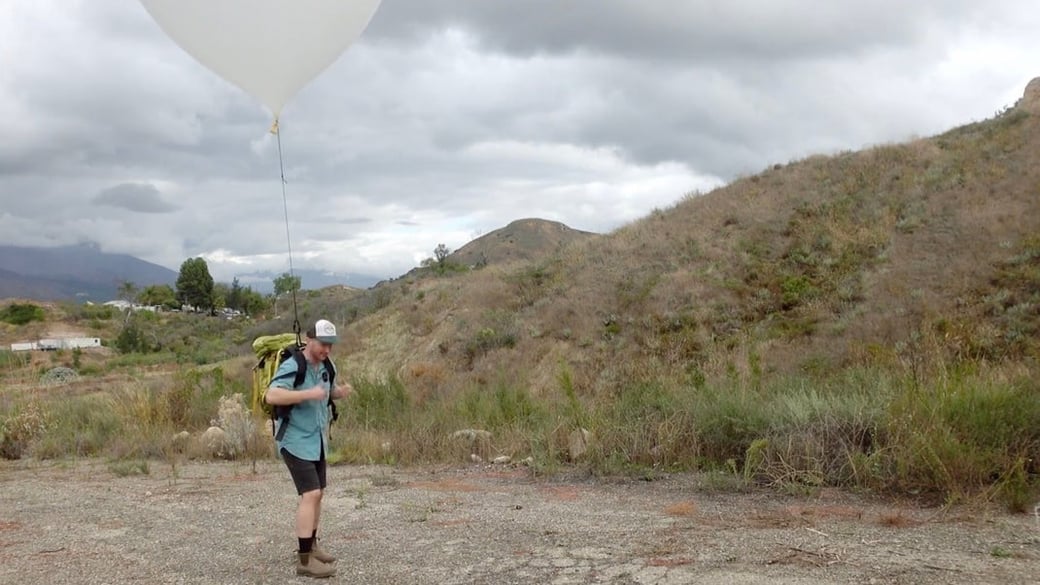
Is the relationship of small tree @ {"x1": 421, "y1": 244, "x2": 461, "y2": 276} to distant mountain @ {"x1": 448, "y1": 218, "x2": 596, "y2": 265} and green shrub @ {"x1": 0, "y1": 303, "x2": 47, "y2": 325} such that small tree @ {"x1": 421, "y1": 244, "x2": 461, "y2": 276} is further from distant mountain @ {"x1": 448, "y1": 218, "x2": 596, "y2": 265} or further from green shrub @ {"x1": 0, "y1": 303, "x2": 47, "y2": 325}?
green shrub @ {"x1": 0, "y1": 303, "x2": 47, "y2": 325}

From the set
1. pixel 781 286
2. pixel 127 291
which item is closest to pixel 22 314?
pixel 127 291

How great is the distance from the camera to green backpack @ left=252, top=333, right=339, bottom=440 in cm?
550

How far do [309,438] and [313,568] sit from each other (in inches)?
35.9

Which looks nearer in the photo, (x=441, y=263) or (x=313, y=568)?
(x=313, y=568)

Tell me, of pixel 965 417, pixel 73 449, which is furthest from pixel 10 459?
pixel 965 417

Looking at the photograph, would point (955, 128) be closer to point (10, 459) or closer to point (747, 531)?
point (747, 531)

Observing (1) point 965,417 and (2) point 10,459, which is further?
(2) point 10,459

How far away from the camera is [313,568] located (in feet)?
18.5

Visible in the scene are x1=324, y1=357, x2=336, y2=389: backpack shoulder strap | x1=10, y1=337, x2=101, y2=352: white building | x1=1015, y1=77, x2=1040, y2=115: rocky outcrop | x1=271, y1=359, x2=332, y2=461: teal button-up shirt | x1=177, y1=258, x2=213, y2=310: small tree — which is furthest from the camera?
x1=177, y1=258, x2=213, y2=310: small tree

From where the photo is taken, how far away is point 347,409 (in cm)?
1371

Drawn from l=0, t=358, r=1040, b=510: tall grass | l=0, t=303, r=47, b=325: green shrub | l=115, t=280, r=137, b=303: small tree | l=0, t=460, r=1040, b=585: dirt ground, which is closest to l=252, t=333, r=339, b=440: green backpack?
l=0, t=460, r=1040, b=585: dirt ground

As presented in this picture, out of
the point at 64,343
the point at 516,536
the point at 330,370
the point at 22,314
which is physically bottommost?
the point at 516,536

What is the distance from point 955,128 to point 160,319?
2208 inches

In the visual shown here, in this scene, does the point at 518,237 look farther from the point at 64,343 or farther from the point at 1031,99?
the point at 1031,99
